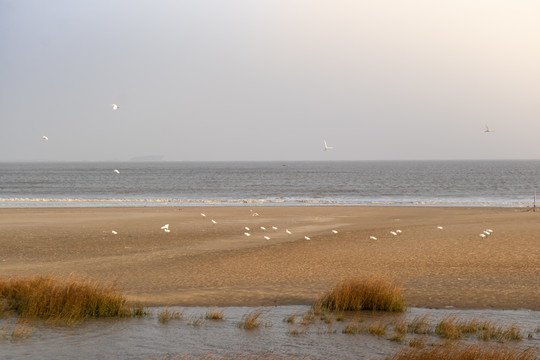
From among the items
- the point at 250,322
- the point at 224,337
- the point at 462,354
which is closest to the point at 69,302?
the point at 224,337

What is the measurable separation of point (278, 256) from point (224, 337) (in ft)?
27.7

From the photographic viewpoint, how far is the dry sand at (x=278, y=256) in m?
13.3

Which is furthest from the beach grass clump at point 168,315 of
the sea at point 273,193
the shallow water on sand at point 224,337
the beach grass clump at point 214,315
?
the sea at point 273,193

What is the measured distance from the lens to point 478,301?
489 inches

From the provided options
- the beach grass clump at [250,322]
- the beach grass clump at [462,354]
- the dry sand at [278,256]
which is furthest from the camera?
the dry sand at [278,256]

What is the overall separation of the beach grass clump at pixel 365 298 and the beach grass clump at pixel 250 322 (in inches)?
49.6

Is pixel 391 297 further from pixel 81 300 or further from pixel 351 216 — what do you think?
pixel 351 216

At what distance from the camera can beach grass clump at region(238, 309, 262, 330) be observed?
34.4 ft

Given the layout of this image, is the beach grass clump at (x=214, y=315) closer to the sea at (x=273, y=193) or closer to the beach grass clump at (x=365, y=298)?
the beach grass clump at (x=365, y=298)

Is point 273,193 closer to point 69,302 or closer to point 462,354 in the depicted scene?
point 69,302

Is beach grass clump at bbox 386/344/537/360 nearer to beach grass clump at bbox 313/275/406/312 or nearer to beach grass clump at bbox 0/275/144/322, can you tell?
beach grass clump at bbox 313/275/406/312

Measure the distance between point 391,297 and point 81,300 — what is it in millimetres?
5634

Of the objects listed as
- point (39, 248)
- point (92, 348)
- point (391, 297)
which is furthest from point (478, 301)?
point (39, 248)

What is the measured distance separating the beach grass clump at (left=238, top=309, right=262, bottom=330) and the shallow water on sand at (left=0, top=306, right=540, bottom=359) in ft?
0.29
